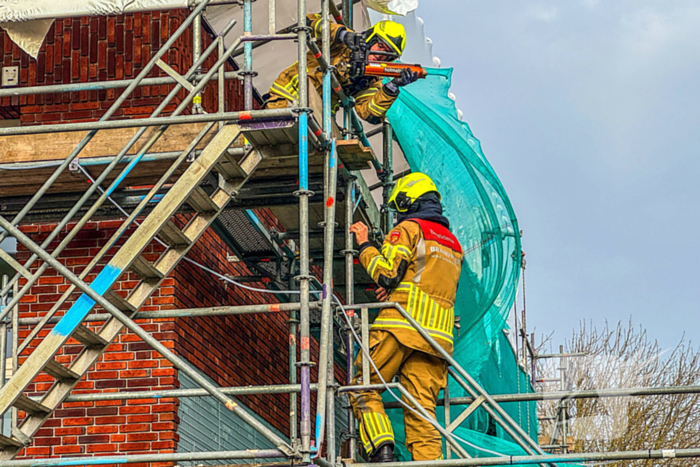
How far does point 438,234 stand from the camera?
870 cm

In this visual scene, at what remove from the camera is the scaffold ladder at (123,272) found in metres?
6.83

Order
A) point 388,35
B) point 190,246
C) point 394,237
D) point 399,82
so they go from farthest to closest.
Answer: point 388,35
point 399,82
point 394,237
point 190,246

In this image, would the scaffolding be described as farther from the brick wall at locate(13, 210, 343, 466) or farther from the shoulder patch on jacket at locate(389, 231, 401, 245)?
the brick wall at locate(13, 210, 343, 466)

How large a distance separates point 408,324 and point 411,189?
4.26 ft

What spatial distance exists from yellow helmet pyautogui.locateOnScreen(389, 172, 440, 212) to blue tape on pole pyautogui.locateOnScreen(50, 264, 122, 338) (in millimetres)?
2901

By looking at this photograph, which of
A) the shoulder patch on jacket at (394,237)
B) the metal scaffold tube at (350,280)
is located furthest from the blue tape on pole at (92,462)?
the shoulder patch on jacket at (394,237)

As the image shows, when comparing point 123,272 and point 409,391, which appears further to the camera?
point 409,391

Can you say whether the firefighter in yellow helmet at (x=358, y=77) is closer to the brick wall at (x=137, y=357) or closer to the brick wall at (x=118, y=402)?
the brick wall at (x=137, y=357)

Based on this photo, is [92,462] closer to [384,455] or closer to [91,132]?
[91,132]

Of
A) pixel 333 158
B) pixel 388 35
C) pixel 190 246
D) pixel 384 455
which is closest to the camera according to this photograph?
pixel 190 246

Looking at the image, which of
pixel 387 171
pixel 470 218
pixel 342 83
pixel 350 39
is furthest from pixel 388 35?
pixel 470 218

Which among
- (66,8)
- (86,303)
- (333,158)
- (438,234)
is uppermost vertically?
(66,8)

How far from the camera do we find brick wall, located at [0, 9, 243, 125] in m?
9.49

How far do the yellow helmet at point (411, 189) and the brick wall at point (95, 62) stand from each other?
2.26 metres
